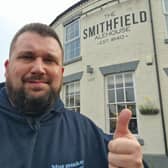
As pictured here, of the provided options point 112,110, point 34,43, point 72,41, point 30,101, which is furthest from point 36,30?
point 72,41

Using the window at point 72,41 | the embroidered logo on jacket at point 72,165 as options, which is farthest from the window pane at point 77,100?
the embroidered logo on jacket at point 72,165

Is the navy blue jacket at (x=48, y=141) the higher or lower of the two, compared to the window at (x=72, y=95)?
lower

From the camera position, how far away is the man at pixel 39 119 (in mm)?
1438

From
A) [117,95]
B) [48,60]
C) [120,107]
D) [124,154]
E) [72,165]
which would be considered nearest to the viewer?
[124,154]

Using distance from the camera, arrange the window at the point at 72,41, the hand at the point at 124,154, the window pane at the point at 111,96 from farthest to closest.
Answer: the window at the point at 72,41 → the window pane at the point at 111,96 → the hand at the point at 124,154

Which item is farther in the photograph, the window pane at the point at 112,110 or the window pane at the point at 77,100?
the window pane at the point at 77,100

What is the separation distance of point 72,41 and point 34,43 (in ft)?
28.3

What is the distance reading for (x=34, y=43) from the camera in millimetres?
1667

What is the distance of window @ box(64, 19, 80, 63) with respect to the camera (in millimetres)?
9930

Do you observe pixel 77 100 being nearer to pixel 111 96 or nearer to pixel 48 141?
pixel 111 96

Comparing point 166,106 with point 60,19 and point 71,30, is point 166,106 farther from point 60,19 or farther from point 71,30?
point 60,19

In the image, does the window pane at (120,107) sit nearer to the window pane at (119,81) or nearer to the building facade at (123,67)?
the building facade at (123,67)

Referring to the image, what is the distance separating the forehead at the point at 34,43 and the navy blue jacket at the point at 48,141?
0.35 metres

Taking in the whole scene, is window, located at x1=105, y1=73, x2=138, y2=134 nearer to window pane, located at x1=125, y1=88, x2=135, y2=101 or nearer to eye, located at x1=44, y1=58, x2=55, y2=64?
window pane, located at x1=125, y1=88, x2=135, y2=101
